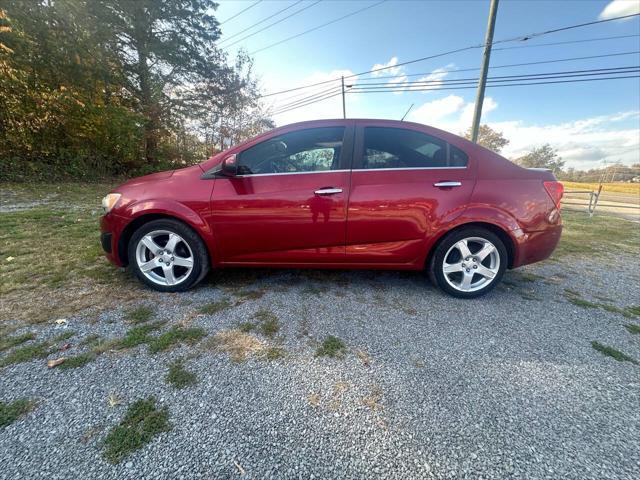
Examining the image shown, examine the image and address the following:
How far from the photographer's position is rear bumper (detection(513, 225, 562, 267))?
2.59 metres

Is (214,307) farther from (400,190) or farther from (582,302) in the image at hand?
(582,302)

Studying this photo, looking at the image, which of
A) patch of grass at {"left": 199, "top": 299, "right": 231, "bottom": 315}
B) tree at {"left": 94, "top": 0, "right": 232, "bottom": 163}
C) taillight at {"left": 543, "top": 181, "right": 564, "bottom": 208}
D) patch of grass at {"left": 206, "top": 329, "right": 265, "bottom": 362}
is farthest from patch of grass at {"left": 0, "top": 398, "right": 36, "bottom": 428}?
tree at {"left": 94, "top": 0, "right": 232, "bottom": 163}

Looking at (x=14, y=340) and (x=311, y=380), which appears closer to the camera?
(x=311, y=380)

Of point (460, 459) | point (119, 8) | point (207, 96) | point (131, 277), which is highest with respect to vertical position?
point (119, 8)

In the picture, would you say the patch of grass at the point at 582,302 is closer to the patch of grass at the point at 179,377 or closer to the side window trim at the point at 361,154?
the side window trim at the point at 361,154

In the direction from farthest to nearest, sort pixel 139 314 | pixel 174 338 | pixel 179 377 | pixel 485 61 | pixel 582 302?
pixel 485 61
pixel 582 302
pixel 139 314
pixel 174 338
pixel 179 377

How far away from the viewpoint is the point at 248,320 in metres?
2.24

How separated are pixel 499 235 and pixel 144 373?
311 cm

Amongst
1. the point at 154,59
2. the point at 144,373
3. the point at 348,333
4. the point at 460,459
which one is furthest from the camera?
the point at 154,59

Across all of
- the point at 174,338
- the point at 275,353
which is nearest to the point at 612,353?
the point at 275,353

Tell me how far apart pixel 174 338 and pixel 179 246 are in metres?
0.99

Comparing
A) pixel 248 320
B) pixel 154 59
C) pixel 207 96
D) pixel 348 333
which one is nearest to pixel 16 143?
pixel 154 59

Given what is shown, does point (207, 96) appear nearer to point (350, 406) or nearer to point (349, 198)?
point (349, 198)

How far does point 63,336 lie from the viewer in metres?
1.96
